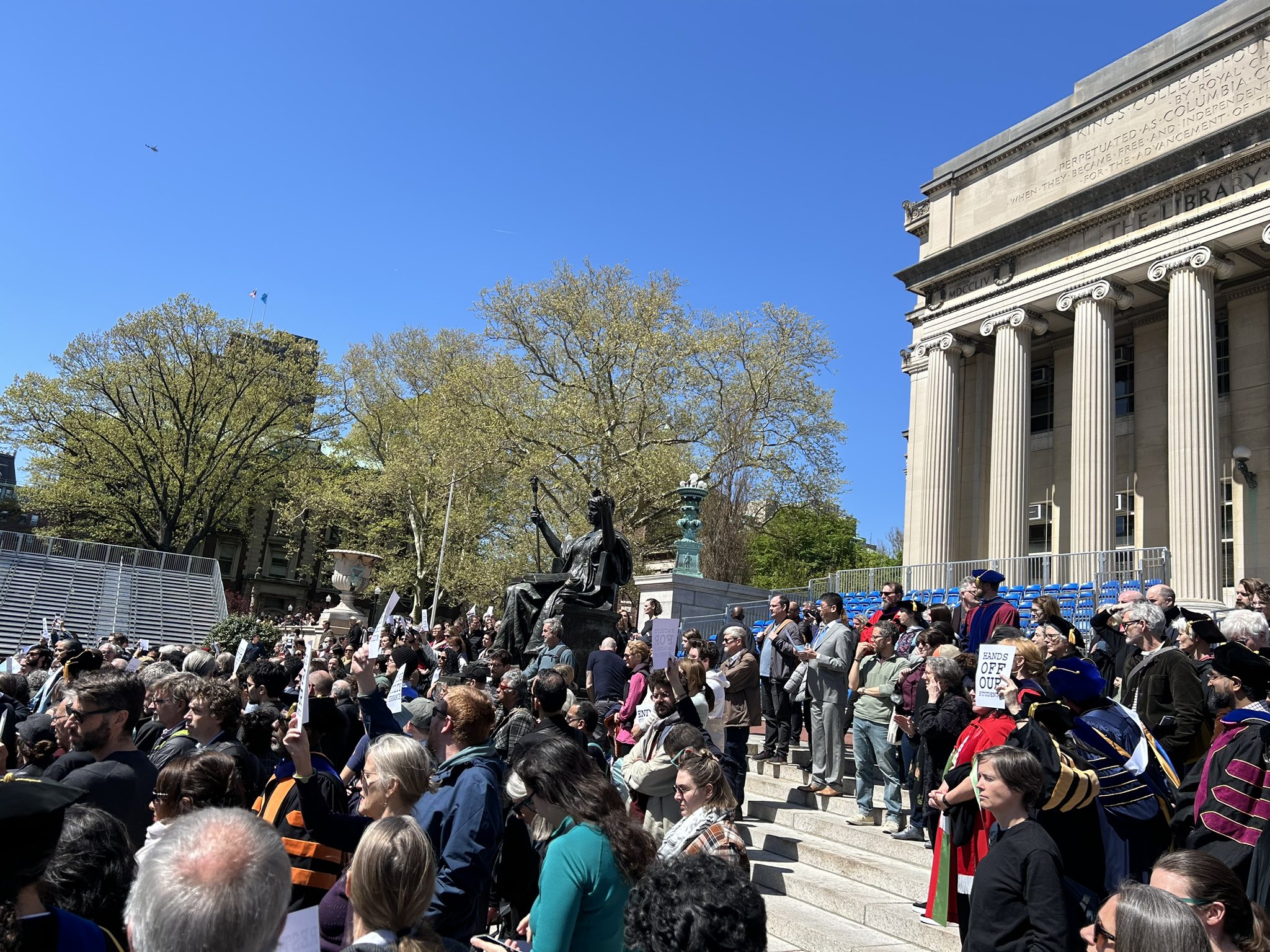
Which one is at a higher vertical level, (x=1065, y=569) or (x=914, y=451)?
(x=914, y=451)

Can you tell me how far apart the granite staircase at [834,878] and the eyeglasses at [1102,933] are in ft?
12.0

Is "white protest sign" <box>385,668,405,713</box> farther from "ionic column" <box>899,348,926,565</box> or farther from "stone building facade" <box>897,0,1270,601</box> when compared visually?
"ionic column" <box>899,348,926,565</box>

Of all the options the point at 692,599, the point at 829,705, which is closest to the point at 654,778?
the point at 829,705

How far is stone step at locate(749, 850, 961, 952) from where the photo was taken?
6.34m

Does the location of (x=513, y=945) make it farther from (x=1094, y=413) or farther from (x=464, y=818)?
(x=1094, y=413)

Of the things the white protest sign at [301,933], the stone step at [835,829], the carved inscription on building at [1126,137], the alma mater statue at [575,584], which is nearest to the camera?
the white protest sign at [301,933]

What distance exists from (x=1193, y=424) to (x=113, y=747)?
961 inches

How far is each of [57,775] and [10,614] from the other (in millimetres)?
35363

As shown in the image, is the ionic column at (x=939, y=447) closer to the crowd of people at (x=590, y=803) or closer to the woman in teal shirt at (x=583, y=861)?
the crowd of people at (x=590, y=803)

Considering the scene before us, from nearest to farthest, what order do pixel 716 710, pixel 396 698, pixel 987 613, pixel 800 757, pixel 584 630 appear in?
pixel 396 698 < pixel 716 710 < pixel 987 613 < pixel 800 757 < pixel 584 630

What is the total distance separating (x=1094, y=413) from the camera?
2492 cm

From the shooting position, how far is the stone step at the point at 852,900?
6.34 metres

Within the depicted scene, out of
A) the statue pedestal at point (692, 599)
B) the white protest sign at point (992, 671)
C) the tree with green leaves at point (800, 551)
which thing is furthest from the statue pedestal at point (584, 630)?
the tree with green leaves at point (800, 551)

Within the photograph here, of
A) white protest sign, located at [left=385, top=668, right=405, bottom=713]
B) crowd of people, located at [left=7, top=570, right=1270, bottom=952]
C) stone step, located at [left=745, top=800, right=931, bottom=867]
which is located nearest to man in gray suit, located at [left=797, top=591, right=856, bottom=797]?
stone step, located at [left=745, top=800, right=931, bottom=867]
